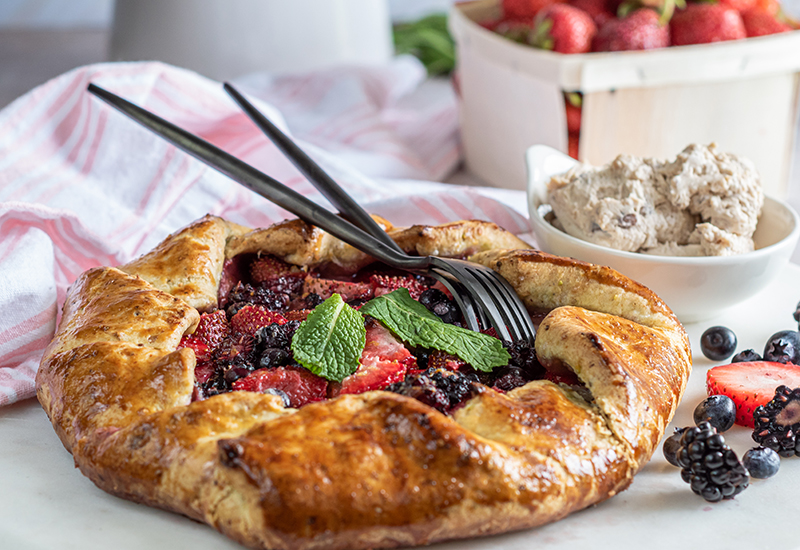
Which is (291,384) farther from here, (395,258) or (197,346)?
(395,258)

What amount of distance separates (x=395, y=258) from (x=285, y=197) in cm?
40

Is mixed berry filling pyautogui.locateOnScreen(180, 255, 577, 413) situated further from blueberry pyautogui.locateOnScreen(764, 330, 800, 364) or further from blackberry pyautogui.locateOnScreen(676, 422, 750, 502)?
blueberry pyautogui.locateOnScreen(764, 330, 800, 364)

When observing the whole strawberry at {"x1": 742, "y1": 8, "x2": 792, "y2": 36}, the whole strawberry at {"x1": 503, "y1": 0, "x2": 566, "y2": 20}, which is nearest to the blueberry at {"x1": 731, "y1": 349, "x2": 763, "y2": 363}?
the whole strawberry at {"x1": 742, "y1": 8, "x2": 792, "y2": 36}

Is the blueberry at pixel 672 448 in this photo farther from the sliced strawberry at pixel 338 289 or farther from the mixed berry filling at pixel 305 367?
the sliced strawberry at pixel 338 289

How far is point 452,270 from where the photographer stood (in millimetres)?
2326

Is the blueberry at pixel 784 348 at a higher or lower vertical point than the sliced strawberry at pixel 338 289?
lower

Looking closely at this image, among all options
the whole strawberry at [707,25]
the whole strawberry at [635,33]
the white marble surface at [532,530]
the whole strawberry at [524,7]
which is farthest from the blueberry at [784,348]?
the whole strawberry at [524,7]

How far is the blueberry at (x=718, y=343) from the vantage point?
2.42m

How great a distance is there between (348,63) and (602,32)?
5.73 feet

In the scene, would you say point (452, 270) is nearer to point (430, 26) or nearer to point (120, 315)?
point (120, 315)

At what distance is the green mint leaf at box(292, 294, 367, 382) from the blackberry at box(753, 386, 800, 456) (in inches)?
39.8

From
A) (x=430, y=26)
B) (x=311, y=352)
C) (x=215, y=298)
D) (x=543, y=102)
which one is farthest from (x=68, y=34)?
(x=311, y=352)

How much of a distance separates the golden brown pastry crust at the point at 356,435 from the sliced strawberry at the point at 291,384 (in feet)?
0.43

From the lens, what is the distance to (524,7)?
433 cm
